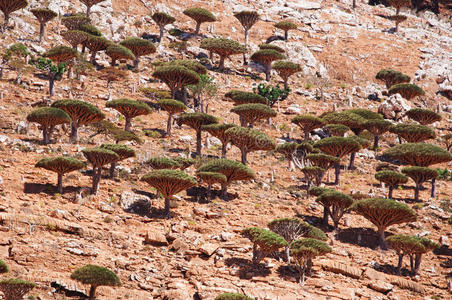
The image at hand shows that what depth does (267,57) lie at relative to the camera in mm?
71312

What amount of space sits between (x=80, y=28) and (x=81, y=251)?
4754cm

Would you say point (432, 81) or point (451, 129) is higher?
point (432, 81)

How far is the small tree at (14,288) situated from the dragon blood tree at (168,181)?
12.4 metres

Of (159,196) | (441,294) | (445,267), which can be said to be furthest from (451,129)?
(159,196)

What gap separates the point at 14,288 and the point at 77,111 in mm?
21598

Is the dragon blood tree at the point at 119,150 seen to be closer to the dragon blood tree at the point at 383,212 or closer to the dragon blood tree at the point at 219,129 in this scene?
the dragon blood tree at the point at 219,129

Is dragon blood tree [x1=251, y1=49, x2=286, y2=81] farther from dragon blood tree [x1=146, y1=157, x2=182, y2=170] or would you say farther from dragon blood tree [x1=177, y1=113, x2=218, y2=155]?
dragon blood tree [x1=146, y1=157, x2=182, y2=170]

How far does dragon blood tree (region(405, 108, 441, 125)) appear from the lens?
60862mm

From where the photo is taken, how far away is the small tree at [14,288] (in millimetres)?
19053

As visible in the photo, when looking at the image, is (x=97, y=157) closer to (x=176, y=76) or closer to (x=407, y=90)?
(x=176, y=76)

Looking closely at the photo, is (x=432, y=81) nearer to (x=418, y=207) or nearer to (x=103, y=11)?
(x=418, y=207)

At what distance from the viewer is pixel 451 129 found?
66.1 m

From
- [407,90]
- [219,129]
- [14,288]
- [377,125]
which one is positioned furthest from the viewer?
[407,90]

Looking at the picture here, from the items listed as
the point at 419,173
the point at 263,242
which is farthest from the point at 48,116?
the point at 419,173
